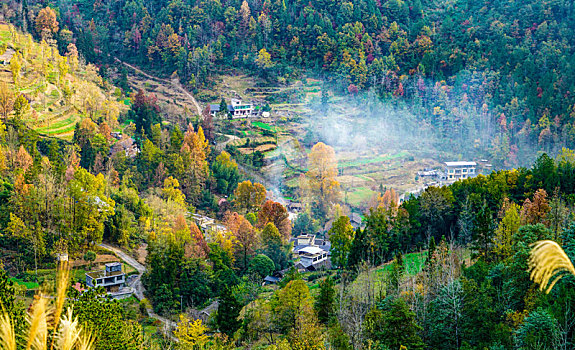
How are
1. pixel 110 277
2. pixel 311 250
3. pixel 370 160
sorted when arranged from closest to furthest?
pixel 110 277 < pixel 311 250 < pixel 370 160

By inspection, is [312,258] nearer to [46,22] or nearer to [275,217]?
[275,217]

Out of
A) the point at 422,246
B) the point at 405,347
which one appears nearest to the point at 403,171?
the point at 422,246

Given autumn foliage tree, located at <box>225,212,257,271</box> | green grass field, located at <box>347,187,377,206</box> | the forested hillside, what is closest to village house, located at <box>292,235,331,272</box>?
autumn foliage tree, located at <box>225,212,257,271</box>

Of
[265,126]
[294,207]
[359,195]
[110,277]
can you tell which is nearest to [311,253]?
[294,207]

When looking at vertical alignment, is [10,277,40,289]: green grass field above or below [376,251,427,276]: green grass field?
below

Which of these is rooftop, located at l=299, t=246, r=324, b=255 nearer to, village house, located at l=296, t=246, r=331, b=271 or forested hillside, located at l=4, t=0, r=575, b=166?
village house, located at l=296, t=246, r=331, b=271

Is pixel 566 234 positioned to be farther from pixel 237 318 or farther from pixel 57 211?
pixel 57 211
